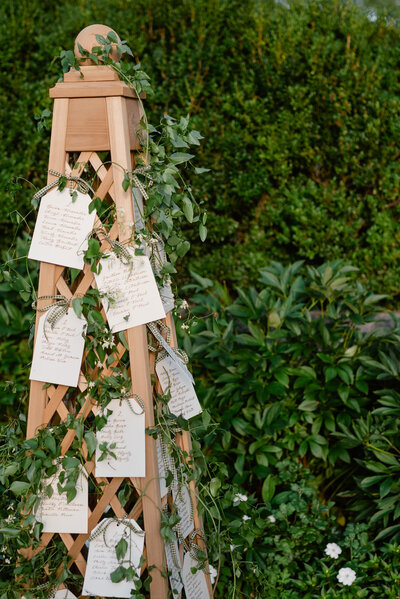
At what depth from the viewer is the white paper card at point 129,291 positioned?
130 cm

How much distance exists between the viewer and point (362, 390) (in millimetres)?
2164

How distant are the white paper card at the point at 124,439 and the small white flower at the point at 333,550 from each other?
0.94 metres

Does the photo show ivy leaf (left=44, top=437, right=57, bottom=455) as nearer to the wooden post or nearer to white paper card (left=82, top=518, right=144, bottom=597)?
the wooden post

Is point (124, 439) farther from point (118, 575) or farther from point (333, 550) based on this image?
point (333, 550)

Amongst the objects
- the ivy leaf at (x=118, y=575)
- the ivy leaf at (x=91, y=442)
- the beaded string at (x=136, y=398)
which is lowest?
the ivy leaf at (x=118, y=575)

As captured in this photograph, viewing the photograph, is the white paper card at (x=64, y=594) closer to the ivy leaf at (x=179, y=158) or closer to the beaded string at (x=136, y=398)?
the beaded string at (x=136, y=398)

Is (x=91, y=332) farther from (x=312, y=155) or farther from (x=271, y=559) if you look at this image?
(x=312, y=155)

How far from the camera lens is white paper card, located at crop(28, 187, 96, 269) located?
Answer: 1311mm

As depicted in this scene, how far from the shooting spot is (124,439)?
131cm

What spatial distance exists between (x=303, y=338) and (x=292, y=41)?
1.61m

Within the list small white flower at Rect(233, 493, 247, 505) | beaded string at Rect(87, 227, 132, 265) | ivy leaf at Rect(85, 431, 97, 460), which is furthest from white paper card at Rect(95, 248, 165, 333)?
small white flower at Rect(233, 493, 247, 505)

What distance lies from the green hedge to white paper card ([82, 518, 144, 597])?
180 cm

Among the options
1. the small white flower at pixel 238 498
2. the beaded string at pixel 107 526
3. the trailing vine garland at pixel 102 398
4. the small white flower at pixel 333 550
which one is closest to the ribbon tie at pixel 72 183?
the trailing vine garland at pixel 102 398

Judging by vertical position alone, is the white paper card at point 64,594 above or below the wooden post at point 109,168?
below
